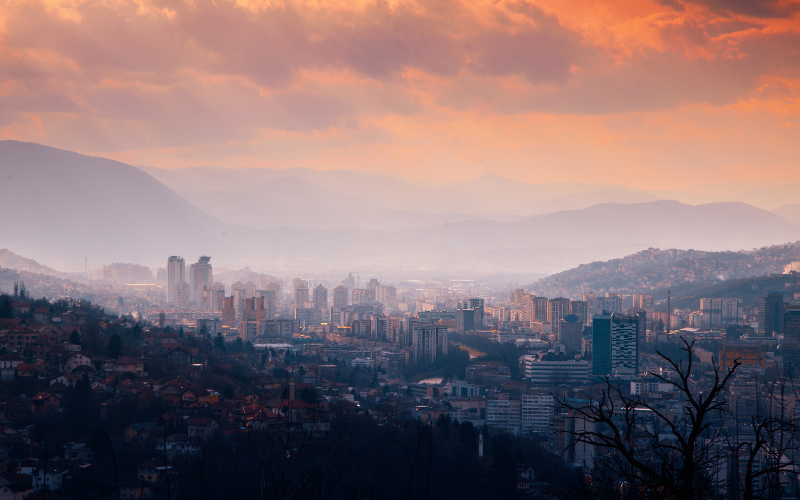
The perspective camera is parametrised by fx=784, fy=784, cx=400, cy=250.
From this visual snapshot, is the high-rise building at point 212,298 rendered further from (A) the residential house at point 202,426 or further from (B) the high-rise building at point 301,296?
(A) the residential house at point 202,426

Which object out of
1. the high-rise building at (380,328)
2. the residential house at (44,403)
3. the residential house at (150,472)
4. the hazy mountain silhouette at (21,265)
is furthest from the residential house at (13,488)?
the hazy mountain silhouette at (21,265)

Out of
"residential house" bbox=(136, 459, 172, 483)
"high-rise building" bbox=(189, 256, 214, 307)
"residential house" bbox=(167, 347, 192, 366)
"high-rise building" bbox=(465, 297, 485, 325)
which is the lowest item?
"residential house" bbox=(136, 459, 172, 483)

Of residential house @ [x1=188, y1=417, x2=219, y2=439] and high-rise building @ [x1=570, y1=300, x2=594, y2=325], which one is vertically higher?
high-rise building @ [x1=570, y1=300, x2=594, y2=325]

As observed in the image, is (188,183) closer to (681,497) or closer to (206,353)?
(206,353)

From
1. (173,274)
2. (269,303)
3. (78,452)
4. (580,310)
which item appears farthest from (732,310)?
(78,452)

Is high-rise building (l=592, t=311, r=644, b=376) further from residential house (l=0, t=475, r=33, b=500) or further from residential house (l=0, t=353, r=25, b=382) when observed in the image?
residential house (l=0, t=475, r=33, b=500)

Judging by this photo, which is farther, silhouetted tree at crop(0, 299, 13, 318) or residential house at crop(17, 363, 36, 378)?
silhouetted tree at crop(0, 299, 13, 318)

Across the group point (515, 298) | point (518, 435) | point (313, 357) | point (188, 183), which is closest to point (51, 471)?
point (518, 435)

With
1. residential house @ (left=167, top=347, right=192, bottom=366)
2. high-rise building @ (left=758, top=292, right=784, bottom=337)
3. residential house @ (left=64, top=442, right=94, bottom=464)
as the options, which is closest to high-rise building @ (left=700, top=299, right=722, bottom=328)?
high-rise building @ (left=758, top=292, right=784, bottom=337)
